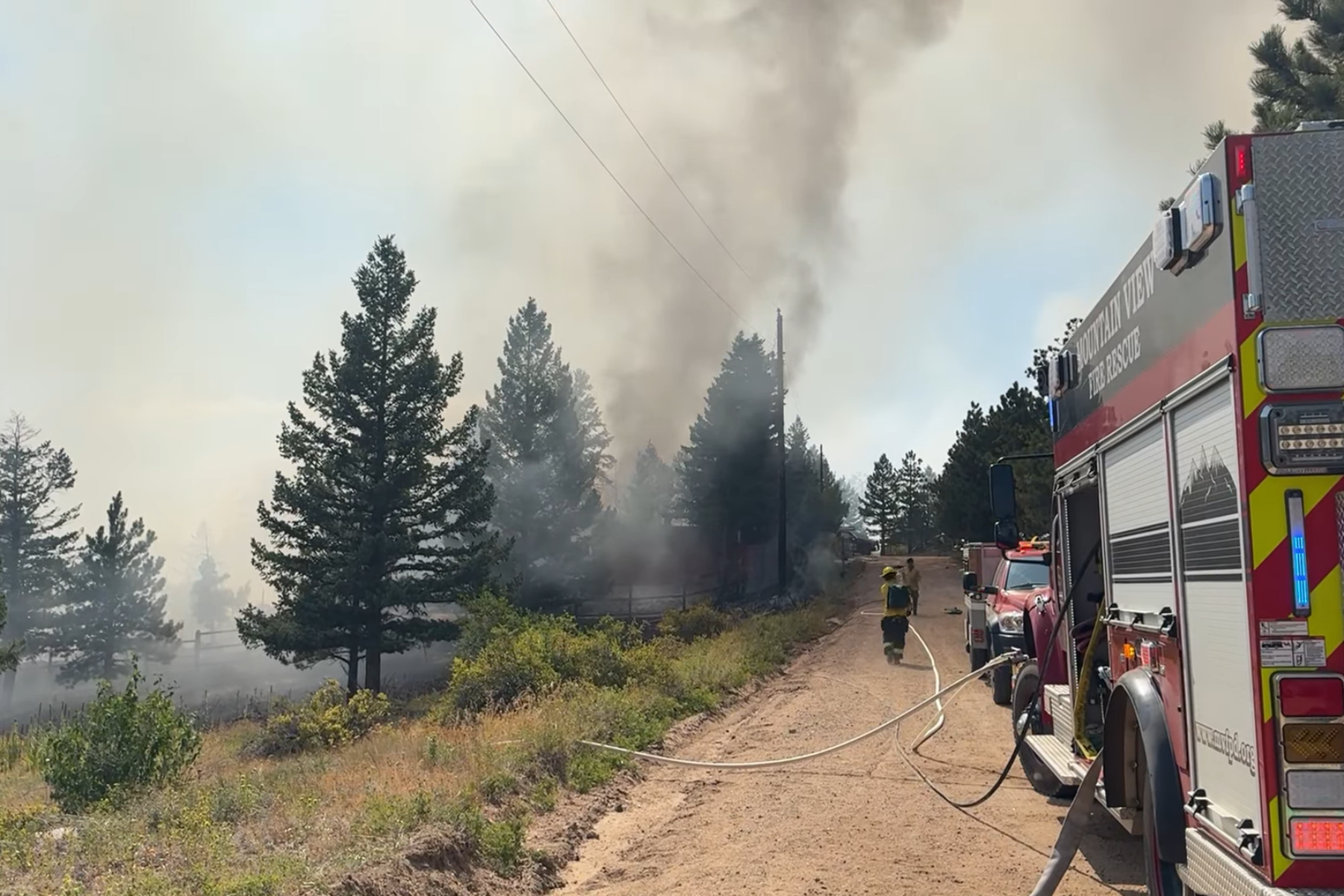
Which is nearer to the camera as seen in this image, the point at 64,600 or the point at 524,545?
the point at 524,545

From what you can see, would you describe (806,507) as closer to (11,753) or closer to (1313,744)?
(11,753)

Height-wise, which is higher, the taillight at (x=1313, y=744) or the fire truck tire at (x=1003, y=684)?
the taillight at (x=1313, y=744)

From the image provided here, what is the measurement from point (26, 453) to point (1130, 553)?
5978cm

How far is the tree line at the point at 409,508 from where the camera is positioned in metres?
31.5

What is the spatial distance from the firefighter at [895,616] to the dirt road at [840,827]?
434 centimetres

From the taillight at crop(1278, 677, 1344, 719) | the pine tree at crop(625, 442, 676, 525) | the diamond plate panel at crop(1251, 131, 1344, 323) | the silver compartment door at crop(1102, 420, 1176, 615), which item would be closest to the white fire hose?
the silver compartment door at crop(1102, 420, 1176, 615)

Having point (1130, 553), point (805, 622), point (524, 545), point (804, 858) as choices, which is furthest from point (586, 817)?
point (524, 545)

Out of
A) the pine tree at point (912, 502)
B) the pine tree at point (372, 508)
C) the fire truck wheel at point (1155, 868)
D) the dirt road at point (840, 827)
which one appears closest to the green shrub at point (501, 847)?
the dirt road at point (840, 827)

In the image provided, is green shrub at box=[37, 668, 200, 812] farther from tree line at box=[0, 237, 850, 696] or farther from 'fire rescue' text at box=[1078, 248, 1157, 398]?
tree line at box=[0, 237, 850, 696]

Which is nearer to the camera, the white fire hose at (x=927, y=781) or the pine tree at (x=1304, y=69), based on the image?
the white fire hose at (x=927, y=781)

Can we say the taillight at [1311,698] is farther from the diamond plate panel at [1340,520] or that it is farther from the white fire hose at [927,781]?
the white fire hose at [927,781]

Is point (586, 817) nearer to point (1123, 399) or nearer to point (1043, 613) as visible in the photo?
point (1043, 613)

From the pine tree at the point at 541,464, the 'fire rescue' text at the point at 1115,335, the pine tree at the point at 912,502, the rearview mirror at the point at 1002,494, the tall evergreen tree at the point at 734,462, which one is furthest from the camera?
the pine tree at the point at 912,502

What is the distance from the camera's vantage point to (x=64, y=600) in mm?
51531
